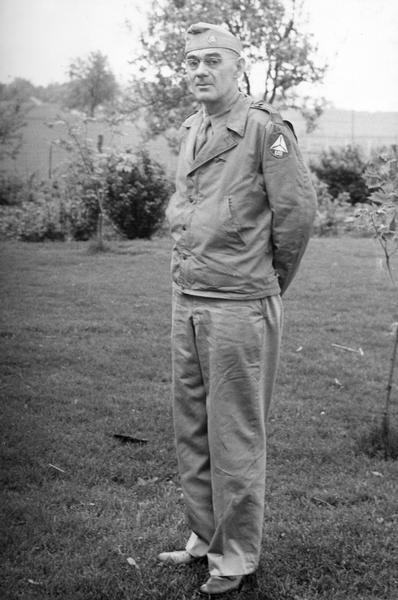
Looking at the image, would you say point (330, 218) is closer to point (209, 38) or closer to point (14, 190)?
point (14, 190)

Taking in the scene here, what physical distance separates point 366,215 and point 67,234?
10.7 metres

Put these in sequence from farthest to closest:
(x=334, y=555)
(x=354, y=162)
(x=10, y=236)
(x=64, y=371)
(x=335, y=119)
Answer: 1. (x=335, y=119)
2. (x=354, y=162)
3. (x=10, y=236)
4. (x=64, y=371)
5. (x=334, y=555)

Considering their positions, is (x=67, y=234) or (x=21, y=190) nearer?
(x=67, y=234)

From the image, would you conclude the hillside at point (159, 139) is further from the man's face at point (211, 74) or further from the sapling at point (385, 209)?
the man's face at point (211, 74)

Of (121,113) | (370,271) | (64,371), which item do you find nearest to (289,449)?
(64,371)

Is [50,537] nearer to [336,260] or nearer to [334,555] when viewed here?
[334,555]

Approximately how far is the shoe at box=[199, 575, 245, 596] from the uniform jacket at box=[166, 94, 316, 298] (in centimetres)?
122

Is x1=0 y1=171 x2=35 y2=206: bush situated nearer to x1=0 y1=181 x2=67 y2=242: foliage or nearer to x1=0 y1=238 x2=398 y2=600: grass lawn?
x1=0 y1=181 x2=67 y2=242: foliage

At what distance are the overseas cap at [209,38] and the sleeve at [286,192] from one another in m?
0.39

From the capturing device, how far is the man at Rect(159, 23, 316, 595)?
9.63ft

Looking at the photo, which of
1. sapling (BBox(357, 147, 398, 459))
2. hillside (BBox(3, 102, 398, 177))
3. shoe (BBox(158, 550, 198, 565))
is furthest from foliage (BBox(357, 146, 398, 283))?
hillside (BBox(3, 102, 398, 177))

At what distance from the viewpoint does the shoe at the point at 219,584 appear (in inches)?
124

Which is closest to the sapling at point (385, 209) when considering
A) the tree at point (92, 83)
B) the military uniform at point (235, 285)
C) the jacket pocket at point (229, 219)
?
the military uniform at point (235, 285)

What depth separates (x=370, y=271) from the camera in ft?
37.9
